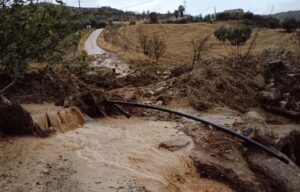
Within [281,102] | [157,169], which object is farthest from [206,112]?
[157,169]

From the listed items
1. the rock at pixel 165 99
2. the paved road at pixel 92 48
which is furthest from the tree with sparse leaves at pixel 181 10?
the rock at pixel 165 99

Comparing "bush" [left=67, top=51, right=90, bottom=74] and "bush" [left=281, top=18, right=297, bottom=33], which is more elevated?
"bush" [left=67, top=51, right=90, bottom=74]

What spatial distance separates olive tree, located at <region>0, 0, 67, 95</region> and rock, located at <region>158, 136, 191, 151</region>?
3005 millimetres

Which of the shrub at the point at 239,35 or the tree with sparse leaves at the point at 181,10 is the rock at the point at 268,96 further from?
the tree with sparse leaves at the point at 181,10

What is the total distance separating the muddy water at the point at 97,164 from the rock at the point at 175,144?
112mm

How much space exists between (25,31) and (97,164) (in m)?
3.63

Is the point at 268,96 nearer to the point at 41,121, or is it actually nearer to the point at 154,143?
the point at 154,143

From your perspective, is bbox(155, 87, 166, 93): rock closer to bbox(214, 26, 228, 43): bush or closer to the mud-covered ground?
the mud-covered ground

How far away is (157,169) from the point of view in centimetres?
735

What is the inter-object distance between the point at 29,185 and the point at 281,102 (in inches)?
294

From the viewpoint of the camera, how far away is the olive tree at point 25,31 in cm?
943

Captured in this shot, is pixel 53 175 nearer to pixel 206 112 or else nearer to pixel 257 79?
pixel 206 112

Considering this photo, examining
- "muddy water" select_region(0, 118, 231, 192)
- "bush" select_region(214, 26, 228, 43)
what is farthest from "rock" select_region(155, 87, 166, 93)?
"bush" select_region(214, 26, 228, 43)

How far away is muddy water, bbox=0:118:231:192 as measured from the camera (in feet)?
21.3
